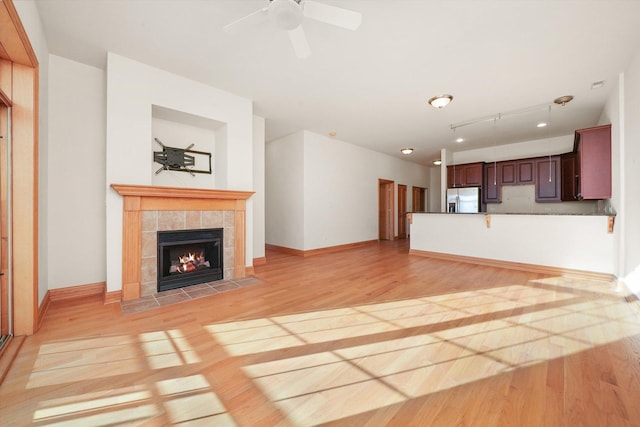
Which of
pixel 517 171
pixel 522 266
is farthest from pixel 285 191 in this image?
pixel 517 171

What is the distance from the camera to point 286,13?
1803 mm

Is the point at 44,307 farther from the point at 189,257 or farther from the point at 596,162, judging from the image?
the point at 596,162

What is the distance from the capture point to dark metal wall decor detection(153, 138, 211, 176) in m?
3.42

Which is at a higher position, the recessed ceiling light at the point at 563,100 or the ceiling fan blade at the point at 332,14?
the recessed ceiling light at the point at 563,100

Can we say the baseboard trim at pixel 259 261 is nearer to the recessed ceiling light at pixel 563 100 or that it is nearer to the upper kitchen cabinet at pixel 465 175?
the recessed ceiling light at pixel 563 100

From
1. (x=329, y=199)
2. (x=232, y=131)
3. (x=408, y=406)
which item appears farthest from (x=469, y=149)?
(x=408, y=406)

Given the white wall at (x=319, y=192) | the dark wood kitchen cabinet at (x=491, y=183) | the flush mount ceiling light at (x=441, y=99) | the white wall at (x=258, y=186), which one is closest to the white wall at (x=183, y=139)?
the white wall at (x=258, y=186)

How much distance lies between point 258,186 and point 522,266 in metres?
4.84

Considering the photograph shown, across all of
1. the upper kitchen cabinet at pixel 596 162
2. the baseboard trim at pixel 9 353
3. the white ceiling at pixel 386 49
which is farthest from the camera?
the upper kitchen cabinet at pixel 596 162

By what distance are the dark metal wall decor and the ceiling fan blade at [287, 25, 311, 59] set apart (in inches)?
90.0

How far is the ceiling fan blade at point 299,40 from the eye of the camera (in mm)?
2018

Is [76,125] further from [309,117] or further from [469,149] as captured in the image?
[469,149]

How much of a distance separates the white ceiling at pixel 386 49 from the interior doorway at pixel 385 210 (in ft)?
12.8

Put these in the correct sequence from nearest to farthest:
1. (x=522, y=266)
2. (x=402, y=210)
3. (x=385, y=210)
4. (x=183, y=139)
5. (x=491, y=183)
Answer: (x=183, y=139) < (x=522, y=266) < (x=491, y=183) < (x=385, y=210) < (x=402, y=210)
